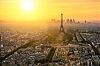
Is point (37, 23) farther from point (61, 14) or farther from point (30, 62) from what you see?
point (30, 62)

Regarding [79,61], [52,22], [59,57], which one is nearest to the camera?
[79,61]

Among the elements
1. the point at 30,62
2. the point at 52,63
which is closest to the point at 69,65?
the point at 52,63

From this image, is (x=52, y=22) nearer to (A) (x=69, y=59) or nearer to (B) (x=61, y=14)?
(B) (x=61, y=14)

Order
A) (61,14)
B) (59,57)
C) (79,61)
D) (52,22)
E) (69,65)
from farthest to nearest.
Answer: (52,22), (61,14), (59,57), (79,61), (69,65)

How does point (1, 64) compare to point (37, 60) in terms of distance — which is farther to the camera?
point (37, 60)

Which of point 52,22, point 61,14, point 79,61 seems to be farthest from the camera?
point 52,22

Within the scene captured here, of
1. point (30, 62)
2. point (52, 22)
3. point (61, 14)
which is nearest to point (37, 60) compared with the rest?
point (30, 62)

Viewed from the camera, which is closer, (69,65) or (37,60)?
(69,65)

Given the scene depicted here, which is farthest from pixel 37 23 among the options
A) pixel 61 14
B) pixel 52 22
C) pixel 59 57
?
pixel 59 57

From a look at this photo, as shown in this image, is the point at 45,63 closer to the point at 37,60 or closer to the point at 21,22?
the point at 37,60
